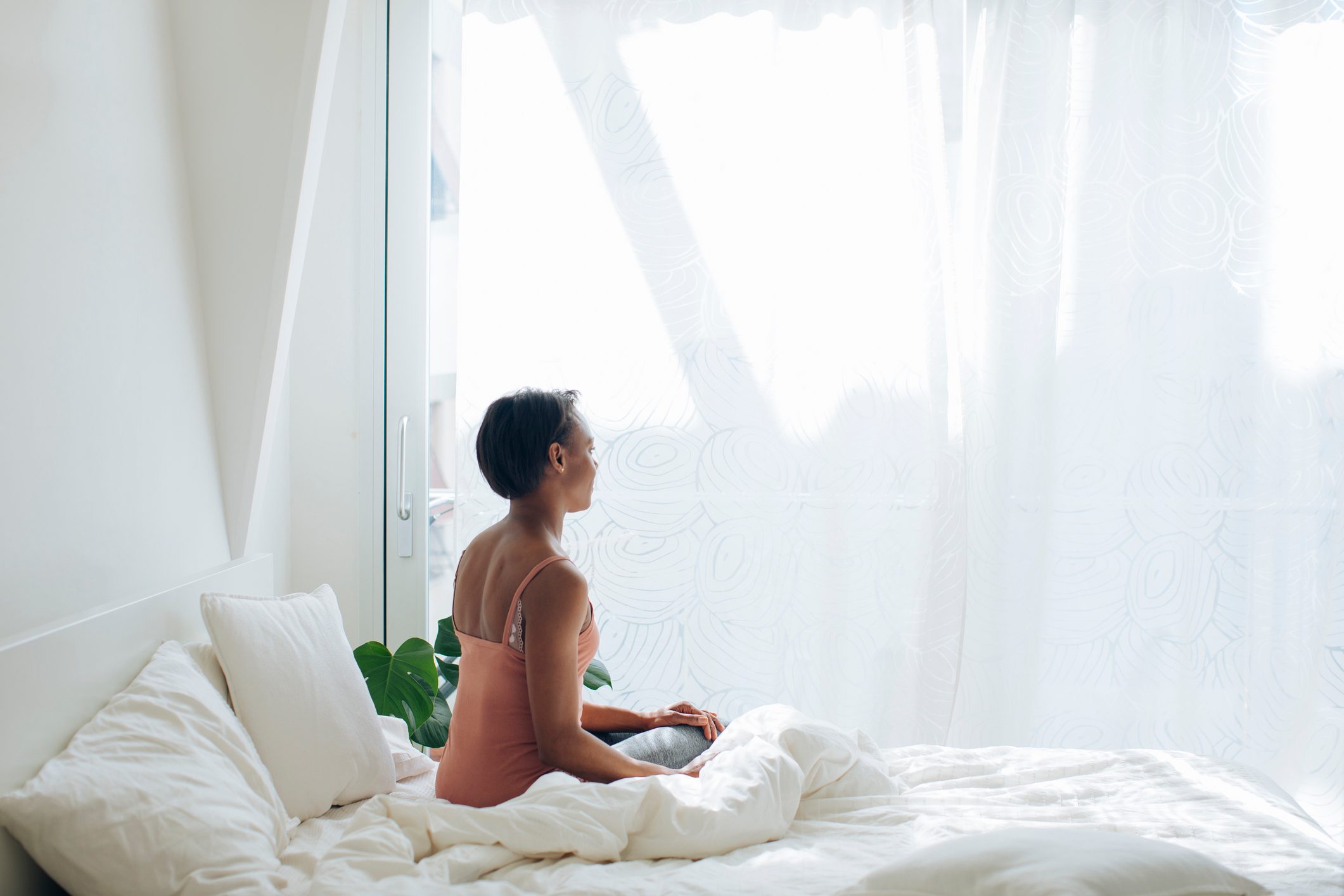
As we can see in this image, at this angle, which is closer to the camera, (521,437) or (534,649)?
(534,649)

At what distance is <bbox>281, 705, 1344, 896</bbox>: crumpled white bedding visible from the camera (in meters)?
1.27

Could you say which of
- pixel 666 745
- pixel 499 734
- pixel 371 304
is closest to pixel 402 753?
pixel 499 734

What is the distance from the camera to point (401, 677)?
216cm

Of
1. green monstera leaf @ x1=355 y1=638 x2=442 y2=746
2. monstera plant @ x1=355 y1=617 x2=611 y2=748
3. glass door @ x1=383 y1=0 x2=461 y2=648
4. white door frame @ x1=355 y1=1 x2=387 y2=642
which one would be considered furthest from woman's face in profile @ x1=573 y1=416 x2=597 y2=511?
white door frame @ x1=355 y1=1 x2=387 y2=642

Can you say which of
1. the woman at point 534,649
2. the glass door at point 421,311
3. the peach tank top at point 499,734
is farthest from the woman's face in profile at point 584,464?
the glass door at point 421,311

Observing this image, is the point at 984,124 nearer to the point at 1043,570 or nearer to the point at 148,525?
the point at 1043,570

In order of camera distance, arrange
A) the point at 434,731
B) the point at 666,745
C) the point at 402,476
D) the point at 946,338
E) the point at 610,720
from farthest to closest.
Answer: the point at 402,476, the point at 946,338, the point at 434,731, the point at 610,720, the point at 666,745

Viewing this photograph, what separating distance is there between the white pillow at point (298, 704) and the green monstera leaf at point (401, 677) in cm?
48

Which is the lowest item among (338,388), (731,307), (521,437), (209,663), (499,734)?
(499,734)

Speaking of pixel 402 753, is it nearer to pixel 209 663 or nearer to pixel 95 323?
pixel 209 663

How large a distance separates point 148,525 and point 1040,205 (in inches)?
94.2

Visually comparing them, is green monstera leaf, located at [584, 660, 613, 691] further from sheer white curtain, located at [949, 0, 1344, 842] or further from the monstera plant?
sheer white curtain, located at [949, 0, 1344, 842]

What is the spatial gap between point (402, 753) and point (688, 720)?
1.83ft

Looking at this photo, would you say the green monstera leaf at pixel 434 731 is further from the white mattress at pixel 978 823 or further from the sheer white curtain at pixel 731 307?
the sheer white curtain at pixel 731 307
